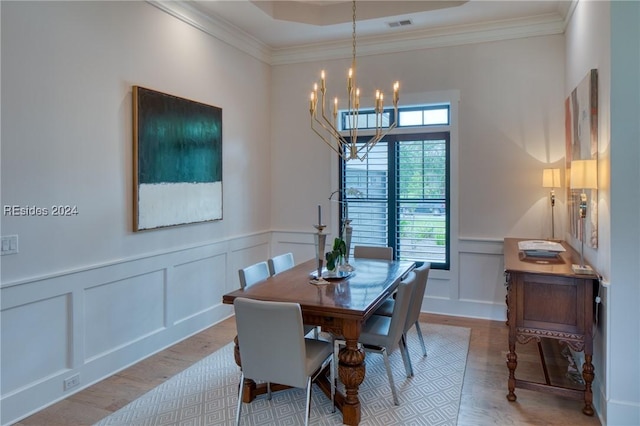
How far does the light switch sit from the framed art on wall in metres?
0.95

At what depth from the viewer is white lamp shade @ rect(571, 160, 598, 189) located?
2.65m

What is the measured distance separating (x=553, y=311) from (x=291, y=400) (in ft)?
6.19

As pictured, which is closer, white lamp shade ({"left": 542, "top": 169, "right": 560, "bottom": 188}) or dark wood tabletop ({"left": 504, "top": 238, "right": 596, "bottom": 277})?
dark wood tabletop ({"left": 504, "top": 238, "right": 596, "bottom": 277})

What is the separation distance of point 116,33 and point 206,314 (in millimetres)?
2798

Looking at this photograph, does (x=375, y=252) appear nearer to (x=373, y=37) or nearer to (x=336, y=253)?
(x=336, y=253)

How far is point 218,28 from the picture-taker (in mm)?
4484

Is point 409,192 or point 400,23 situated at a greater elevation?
point 400,23

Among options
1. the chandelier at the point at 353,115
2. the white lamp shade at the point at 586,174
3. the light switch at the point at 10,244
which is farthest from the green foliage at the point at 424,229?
the light switch at the point at 10,244

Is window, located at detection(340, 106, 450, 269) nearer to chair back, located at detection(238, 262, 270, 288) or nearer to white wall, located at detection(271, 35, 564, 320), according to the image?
white wall, located at detection(271, 35, 564, 320)

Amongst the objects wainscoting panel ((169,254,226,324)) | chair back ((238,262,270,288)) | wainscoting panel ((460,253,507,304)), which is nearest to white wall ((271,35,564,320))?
wainscoting panel ((460,253,507,304))

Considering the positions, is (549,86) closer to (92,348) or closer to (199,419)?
(199,419)

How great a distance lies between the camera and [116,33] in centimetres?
334

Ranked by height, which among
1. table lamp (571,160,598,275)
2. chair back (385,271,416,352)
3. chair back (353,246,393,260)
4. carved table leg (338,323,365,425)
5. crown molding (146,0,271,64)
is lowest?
carved table leg (338,323,365,425)

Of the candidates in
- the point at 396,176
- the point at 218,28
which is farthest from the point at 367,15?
the point at 396,176
